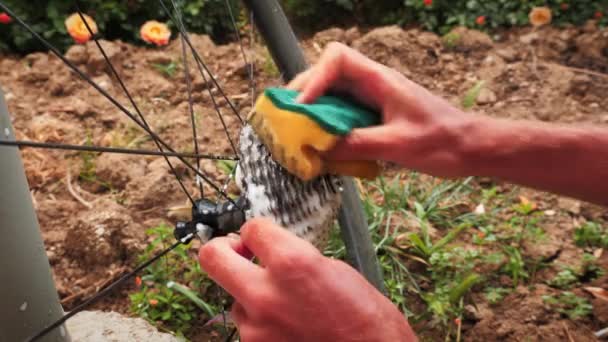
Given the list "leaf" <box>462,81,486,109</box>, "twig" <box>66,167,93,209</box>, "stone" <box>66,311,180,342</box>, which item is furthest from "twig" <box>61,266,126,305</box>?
"leaf" <box>462,81,486,109</box>

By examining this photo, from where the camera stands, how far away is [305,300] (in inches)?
20.1

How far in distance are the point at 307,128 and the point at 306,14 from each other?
2310mm

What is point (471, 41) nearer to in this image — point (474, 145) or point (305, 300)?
point (474, 145)

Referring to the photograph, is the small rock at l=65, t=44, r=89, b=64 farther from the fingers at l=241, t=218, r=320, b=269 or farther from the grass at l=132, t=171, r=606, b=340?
the fingers at l=241, t=218, r=320, b=269

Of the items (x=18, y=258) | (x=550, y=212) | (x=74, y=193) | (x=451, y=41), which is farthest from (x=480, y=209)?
(x=18, y=258)

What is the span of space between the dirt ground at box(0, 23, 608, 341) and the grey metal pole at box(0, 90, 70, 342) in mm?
498

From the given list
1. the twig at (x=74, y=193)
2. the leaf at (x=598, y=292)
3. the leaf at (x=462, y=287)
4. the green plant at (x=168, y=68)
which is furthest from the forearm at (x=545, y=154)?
the green plant at (x=168, y=68)

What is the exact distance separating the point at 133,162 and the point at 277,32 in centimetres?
66

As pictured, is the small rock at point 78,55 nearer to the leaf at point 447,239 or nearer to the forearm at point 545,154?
the leaf at point 447,239

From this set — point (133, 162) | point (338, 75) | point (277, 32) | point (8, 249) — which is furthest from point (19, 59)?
point (338, 75)

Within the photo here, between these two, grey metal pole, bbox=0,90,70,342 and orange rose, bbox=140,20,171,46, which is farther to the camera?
orange rose, bbox=140,20,171,46

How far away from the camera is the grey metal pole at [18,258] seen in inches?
26.3

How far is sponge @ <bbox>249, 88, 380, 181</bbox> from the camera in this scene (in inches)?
23.7

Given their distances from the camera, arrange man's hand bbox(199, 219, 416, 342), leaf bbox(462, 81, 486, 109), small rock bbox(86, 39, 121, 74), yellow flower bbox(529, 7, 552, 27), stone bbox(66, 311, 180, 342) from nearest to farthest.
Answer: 1. man's hand bbox(199, 219, 416, 342)
2. stone bbox(66, 311, 180, 342)
3. leaf bbox(462, 81, 486, 109)
4. small rock bbox(86, 39, 121, 74)
5. yellow flower bbox(529, 7, 552, 27)
